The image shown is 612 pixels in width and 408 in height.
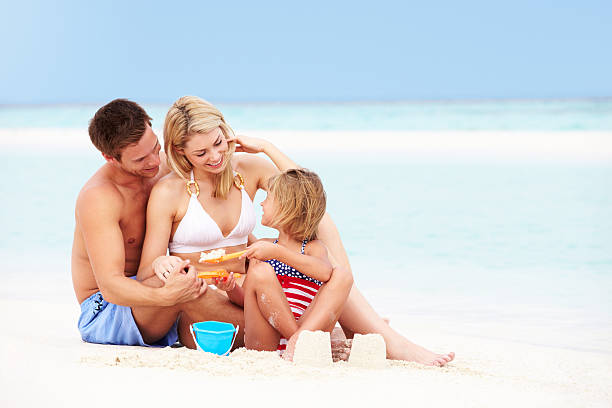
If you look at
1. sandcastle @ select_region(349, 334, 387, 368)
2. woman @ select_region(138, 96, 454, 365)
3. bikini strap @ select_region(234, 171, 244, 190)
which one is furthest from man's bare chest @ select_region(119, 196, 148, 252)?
sandcastle @ select_region(349, 334, 387, 368)

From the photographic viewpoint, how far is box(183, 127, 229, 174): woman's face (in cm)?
347

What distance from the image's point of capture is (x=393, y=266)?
6.42 meters

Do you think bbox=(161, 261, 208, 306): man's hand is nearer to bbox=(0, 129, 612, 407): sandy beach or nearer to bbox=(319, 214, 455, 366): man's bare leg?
bbox=(0, 129, 612, 407): sandy beach

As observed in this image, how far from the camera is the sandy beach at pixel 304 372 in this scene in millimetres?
2553

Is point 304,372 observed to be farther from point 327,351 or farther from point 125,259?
A: point 125,259

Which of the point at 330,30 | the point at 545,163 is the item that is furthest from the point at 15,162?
the point at 330,30

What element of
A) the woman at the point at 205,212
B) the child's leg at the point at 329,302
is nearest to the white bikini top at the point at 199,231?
the woman at the point at 205,212

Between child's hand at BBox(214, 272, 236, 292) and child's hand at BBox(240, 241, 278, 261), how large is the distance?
187mm

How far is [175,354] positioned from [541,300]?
10.4ft

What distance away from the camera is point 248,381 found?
2.70 metres

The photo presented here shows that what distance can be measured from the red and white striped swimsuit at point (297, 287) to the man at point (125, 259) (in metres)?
0.29

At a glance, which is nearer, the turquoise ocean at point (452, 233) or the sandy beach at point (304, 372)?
the sandy beach at point (304, 372)

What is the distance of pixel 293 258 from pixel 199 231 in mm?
579

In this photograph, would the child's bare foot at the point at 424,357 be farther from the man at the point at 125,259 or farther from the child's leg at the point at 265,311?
the man at the point at 125,259
